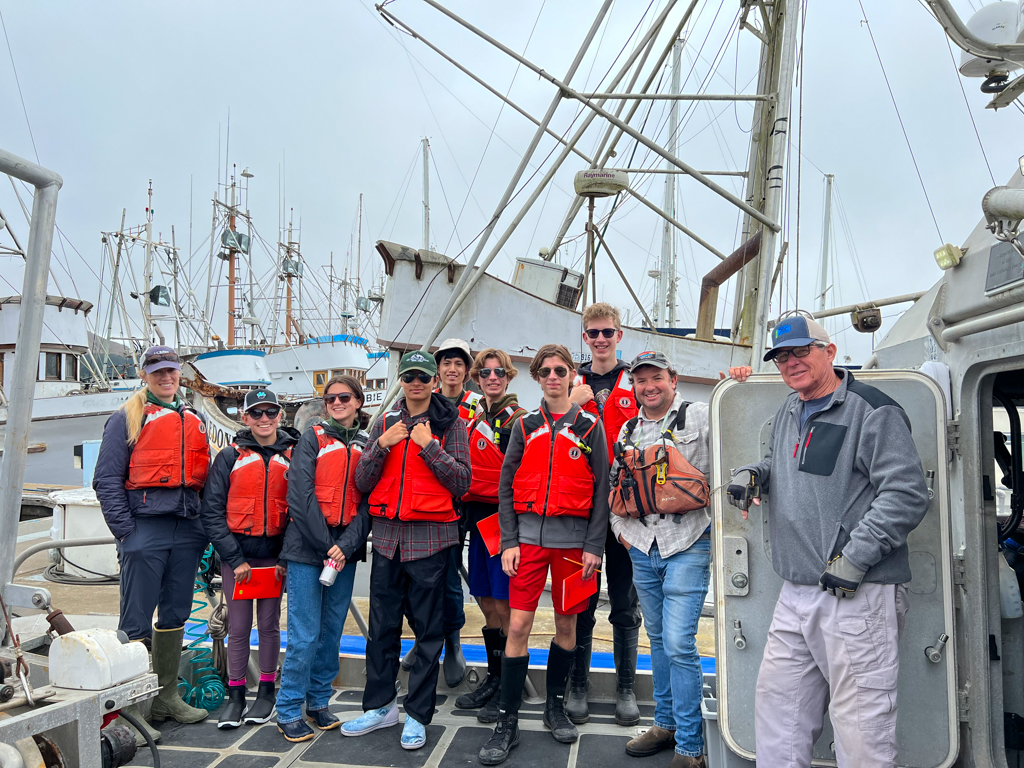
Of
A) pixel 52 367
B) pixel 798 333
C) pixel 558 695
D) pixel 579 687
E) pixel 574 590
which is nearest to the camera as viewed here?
pixel 798 333

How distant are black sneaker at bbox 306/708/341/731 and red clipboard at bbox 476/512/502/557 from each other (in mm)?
1264

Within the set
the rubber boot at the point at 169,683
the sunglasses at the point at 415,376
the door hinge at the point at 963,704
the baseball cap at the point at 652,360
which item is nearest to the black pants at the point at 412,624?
the sunglasses at the point at 415,376

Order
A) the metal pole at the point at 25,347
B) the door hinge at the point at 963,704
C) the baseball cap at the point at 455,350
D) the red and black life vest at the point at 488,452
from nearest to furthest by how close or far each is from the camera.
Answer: the metal pole at the point at 25,347 → the door hinge at the point at 963,704 → the red and black life vest at the point at 488,452 → the baseball cap at the point at 455,350

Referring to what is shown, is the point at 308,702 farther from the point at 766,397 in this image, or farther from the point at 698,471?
the point at 766,397

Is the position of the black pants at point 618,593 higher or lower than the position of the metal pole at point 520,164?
lower

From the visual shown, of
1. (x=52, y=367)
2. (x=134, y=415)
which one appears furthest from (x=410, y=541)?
(x=52, y=367)

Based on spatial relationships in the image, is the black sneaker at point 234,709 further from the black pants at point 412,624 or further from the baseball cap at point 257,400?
the baseball cap at point 257,400

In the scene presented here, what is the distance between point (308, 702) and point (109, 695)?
2015 mm

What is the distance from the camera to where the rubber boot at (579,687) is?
371 cm

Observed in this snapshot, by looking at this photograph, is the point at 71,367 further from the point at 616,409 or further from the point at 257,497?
the point at 616,409

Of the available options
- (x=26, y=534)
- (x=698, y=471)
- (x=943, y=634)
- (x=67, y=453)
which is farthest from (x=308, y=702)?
(x=67, y=453)

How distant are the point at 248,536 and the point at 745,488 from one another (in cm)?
279

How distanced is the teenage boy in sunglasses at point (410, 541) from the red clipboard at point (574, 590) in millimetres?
670

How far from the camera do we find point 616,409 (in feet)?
12.5
